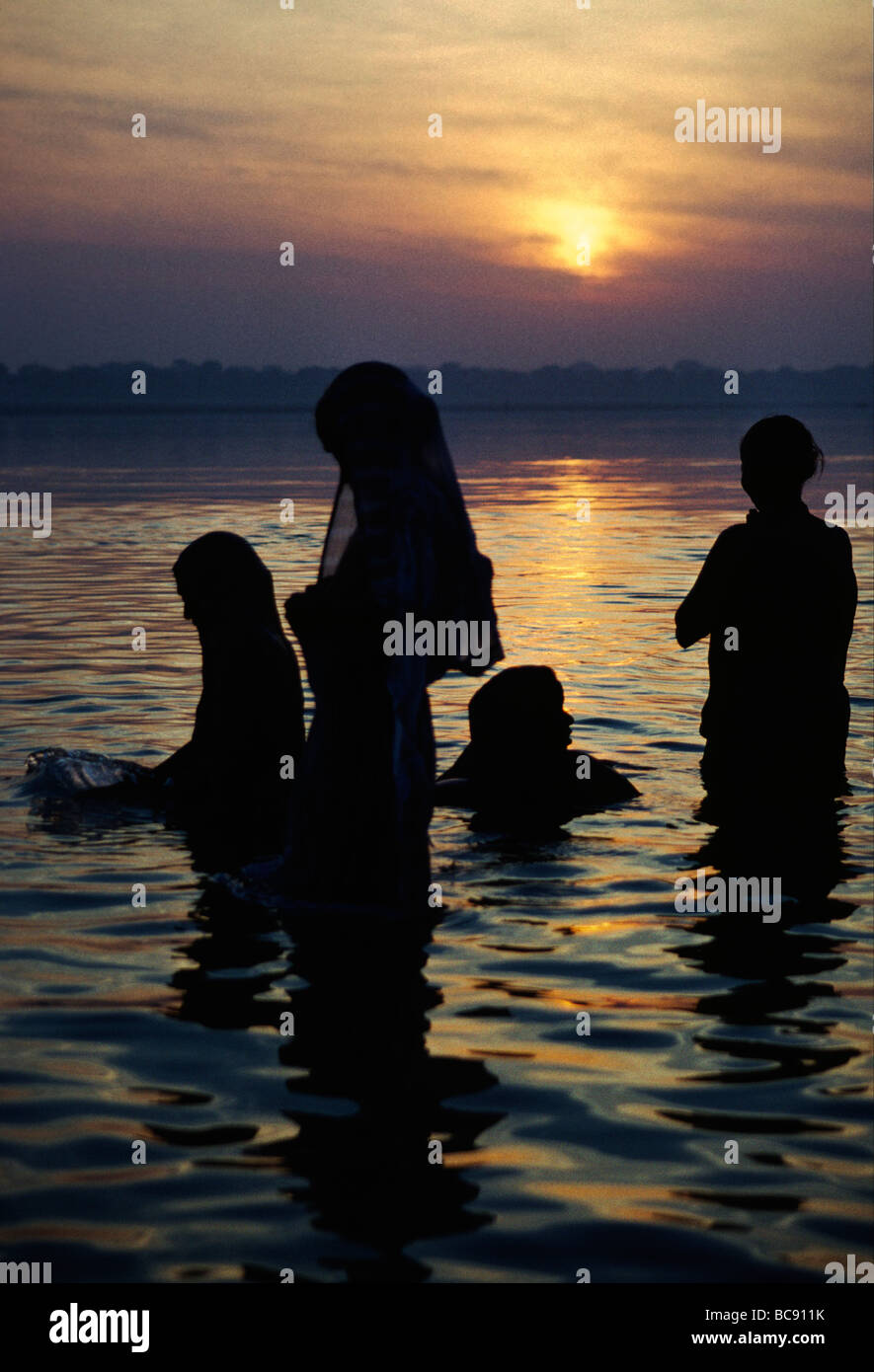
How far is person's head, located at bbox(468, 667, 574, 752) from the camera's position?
866 centimetres

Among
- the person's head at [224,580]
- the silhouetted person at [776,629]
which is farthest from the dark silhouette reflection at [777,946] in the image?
the person's head at [224,580]

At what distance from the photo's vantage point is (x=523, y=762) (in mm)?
8727

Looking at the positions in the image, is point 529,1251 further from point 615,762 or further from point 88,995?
point 615,762

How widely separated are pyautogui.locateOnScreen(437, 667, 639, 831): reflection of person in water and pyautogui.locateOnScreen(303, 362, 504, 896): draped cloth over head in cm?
243

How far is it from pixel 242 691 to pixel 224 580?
0.52m

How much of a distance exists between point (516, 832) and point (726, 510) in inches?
1010

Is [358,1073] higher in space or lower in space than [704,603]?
lower

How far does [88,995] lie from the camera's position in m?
6.10

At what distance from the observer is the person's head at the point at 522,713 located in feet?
28.4
